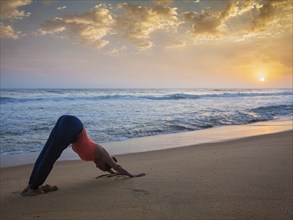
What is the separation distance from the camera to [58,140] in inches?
151

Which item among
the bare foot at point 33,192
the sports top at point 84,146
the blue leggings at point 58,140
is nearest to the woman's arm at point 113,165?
the sports top at point 84,146

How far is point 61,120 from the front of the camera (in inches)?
151

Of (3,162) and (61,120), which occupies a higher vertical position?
(61,120)

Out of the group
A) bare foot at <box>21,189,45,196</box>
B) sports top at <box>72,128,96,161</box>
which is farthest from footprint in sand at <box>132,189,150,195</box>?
bare foot at <box>21,189,45,196</box>

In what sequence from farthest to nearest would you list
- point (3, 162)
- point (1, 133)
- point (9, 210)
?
point (1, 133) < point (3, 162) < point (9, 210)

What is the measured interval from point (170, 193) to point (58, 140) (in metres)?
1.53

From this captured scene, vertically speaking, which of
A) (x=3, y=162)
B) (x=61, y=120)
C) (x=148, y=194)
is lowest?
(x=3, y=162)

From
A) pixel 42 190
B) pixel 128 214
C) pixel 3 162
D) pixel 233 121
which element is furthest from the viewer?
pixel 233 121

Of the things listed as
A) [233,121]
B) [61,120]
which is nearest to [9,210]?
[61,120]

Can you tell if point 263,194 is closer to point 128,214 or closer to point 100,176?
point 128,214

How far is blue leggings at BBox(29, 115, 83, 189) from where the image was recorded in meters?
3.81

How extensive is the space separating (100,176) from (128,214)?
62.9 inches

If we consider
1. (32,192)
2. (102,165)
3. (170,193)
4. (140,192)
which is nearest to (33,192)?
(32,192)

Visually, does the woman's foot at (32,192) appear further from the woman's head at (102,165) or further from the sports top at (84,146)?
the woman's head at (102,165)
